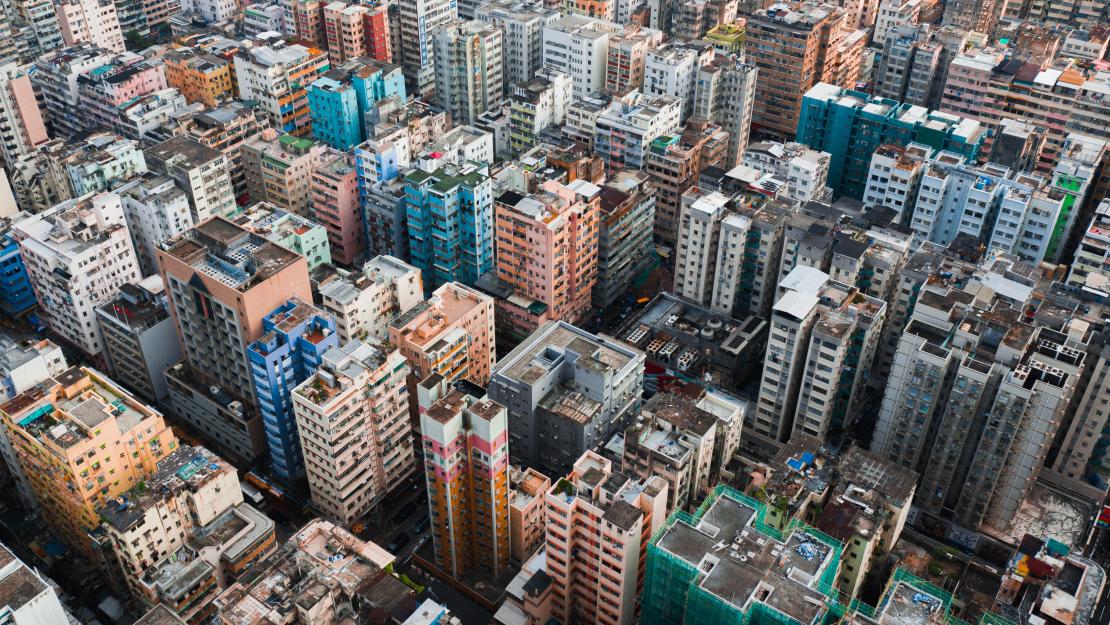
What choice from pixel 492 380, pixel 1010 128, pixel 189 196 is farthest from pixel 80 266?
pixel 1010 128

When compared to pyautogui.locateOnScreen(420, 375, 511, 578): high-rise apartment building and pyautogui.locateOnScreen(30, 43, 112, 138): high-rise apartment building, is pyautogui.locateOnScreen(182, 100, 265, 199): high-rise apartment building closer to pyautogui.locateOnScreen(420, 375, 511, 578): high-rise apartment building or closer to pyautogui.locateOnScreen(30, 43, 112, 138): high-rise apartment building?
pyautogui.locateOnScreen(30, 43, 112, 138): high-rise apartment building

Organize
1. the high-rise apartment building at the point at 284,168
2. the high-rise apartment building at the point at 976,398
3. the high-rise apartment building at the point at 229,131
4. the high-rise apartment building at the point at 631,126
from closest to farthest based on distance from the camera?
Result: the high-rise apartment building at the point at 976,398 → the high-rise apartment building at the point at 284,168 → the high-rise apartment building at the point at 631,126 → the high-rise apartment building at the point at 229,131

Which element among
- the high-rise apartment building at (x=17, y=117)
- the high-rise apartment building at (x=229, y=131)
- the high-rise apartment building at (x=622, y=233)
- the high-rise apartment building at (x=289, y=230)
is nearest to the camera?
the high-rise apartment building at (x=289, y=230)

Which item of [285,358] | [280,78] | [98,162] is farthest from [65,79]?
[285,358]

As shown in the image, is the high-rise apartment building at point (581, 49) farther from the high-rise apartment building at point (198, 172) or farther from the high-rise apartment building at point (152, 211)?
the high-rise apartment building at point (152, 211)

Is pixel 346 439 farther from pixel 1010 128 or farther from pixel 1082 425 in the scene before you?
pixel 1010 128

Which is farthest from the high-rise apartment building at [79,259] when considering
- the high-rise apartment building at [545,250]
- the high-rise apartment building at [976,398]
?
the high-rise apartment building at [976,398]

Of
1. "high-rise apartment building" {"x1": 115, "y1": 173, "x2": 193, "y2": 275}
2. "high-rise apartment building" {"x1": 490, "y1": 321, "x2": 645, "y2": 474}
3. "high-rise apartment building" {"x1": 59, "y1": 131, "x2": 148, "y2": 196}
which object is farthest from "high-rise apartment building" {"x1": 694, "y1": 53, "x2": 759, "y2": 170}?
"high-rise apartment building" {"x1": 59, "y1": 131, "x2": 148, "y2": 196}

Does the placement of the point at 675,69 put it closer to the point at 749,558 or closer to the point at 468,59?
the point at 468,59
